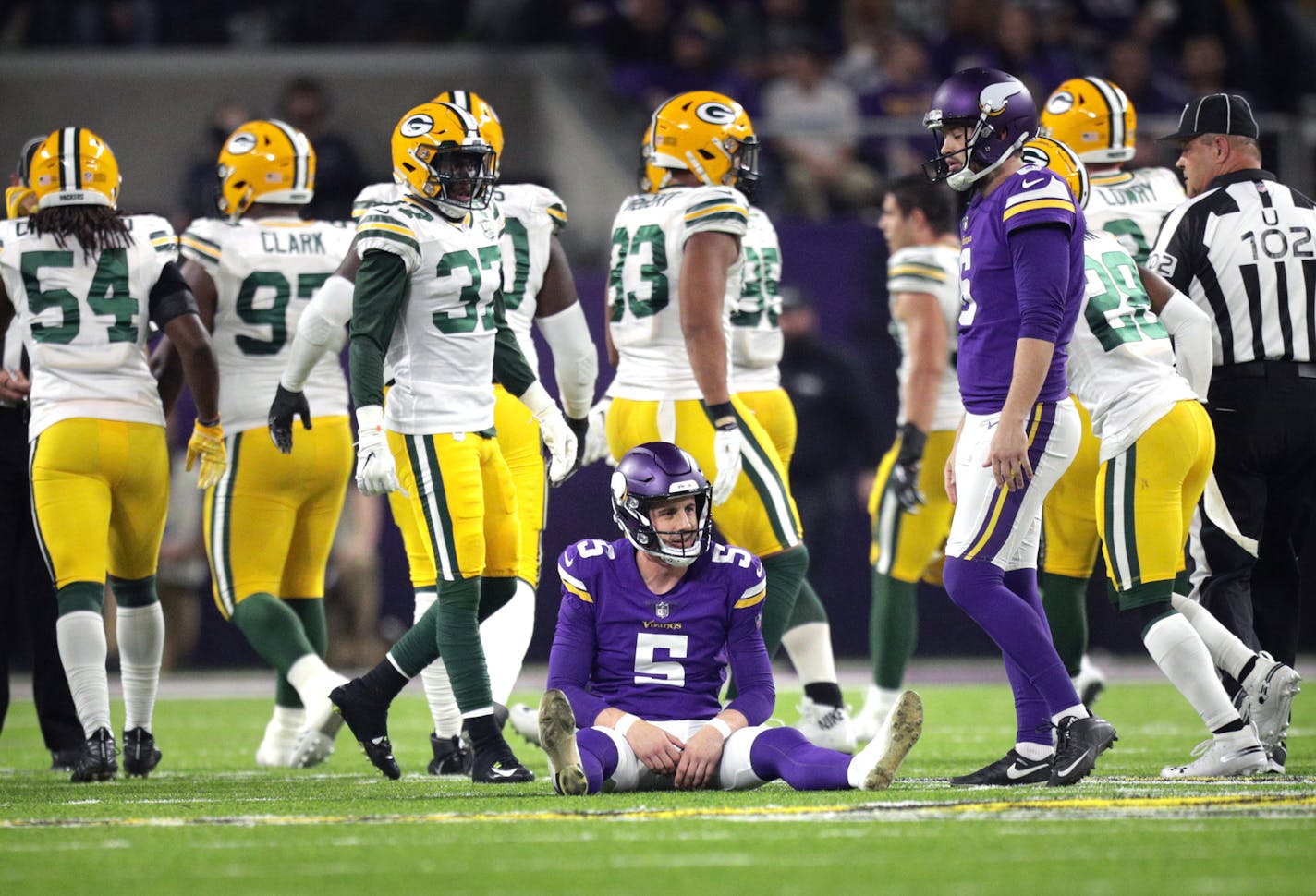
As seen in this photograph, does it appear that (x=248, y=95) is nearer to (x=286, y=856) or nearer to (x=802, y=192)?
(x=802, y=192)

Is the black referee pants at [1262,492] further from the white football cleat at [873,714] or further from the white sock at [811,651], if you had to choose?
the white football cleat at [873,714]

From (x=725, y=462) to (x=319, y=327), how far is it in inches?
57.2

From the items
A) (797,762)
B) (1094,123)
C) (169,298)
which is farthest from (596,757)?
(1094,123)

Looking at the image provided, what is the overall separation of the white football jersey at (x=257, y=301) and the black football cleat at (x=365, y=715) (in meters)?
1.37

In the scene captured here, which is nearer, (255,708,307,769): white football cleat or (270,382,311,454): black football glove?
(270,382,311,454): black football glove

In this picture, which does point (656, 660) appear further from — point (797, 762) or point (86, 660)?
point (86, 660)

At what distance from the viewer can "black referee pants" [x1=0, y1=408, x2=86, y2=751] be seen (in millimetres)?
7020

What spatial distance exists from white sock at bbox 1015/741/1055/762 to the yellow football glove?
9.78ft

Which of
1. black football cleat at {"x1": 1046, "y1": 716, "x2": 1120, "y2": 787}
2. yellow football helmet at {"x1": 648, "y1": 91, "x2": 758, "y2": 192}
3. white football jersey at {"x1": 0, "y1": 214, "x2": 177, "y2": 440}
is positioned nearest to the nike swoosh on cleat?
black football cleat at {"x1": 1046, "y1": 716, "x2": 1120, "y2": 787}

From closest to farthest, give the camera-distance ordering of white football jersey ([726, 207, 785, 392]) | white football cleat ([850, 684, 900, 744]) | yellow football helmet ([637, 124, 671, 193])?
yellow football helmet ([637, 124, 671, 193])
white football jersey ([726, 207, 785, 392])
white football cleat ([850, 684, 900, 744])

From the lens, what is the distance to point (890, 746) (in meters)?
5.12

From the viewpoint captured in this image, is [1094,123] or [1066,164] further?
[1094,123]

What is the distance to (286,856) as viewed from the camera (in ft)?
13.9

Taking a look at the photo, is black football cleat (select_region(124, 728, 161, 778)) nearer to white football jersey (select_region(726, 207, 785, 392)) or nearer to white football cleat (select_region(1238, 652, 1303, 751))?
white football jersey (select_region(726, 207, 785, 392))
